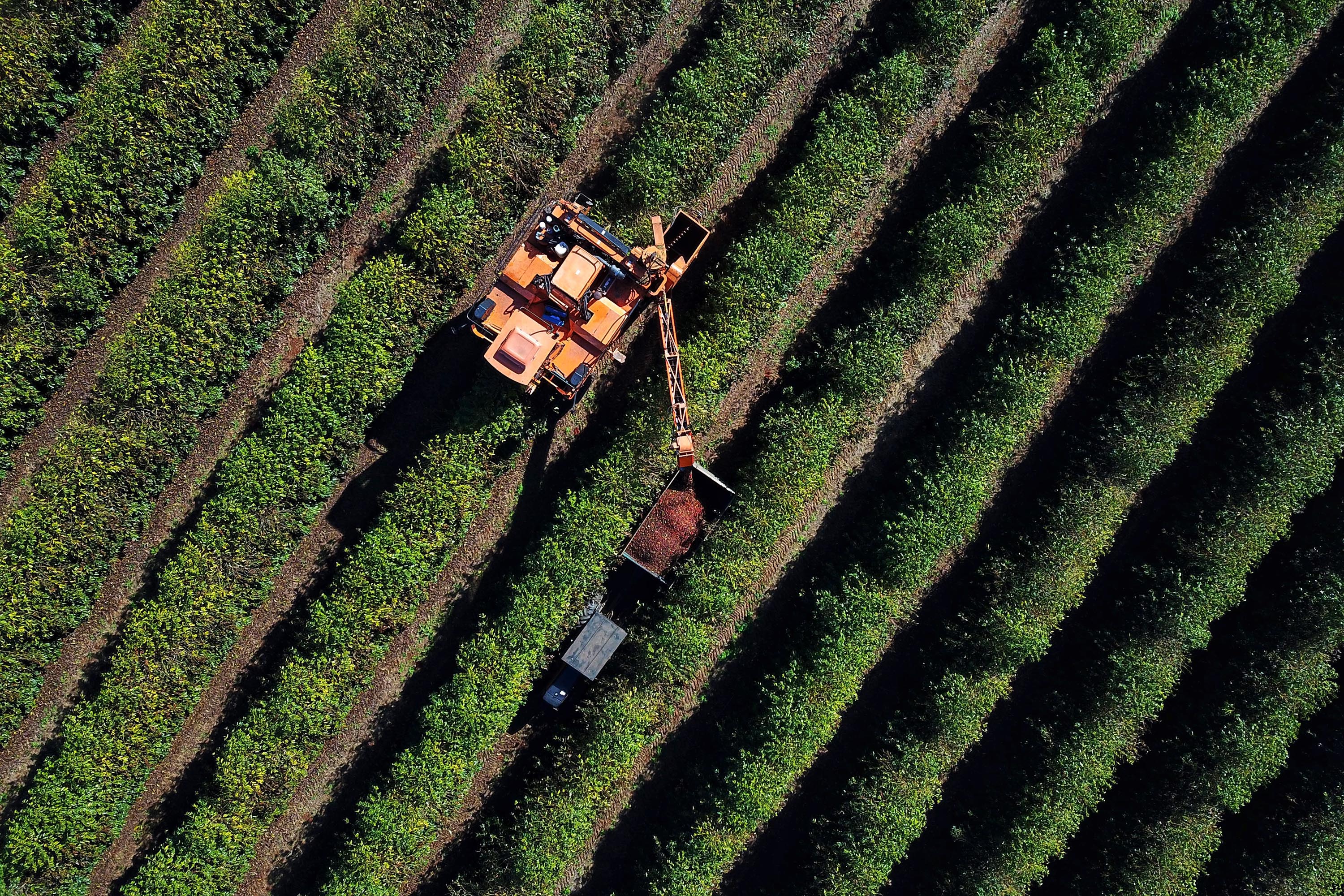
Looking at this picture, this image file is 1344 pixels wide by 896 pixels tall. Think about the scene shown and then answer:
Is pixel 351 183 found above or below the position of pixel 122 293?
above

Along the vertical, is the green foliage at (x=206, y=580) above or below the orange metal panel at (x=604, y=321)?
below

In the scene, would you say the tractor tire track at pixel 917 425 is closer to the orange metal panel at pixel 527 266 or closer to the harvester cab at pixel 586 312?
the harvester cab at pixel 586 312

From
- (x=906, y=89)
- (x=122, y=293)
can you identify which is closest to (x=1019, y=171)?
(x=906, y=89)

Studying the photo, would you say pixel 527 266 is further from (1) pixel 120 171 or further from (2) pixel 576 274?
(1) pixel 120 171

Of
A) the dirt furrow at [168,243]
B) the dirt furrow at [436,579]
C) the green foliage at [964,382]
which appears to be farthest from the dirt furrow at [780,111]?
the dirt furrow at [168,243]

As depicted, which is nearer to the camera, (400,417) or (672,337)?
(672,337)

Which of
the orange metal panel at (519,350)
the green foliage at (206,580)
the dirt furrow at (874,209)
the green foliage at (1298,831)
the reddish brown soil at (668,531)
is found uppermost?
the dirt furrow at (874,209)

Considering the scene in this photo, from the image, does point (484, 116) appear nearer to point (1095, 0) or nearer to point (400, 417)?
point (400, 417)

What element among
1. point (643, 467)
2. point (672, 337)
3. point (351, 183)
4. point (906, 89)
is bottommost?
point (643, 467)
